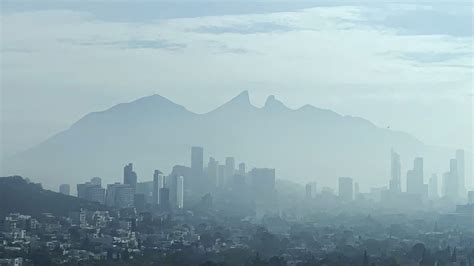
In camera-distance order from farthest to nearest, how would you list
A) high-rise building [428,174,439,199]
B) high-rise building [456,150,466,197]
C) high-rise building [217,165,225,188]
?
high-rise building [428,174,439,199]
high-rise building [456,150,466,197]
high-rise building [217,165,225,188]

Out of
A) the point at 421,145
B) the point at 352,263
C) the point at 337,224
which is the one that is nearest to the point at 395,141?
the point at 421,145

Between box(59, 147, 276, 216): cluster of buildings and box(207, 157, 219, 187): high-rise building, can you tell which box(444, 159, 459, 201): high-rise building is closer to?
box(59, 147, 276, 216): cluster of buildings

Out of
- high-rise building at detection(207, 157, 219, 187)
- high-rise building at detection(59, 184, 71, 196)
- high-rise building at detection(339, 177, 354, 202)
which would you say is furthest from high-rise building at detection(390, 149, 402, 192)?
high-rise building at detection(59, 184, 71, 196)

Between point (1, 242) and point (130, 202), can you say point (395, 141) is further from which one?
point (1, 242)

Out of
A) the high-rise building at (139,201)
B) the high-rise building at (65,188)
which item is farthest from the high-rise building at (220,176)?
the high-rise building at (139,201)

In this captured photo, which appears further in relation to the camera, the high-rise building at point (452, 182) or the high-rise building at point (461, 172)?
the high-rise building at point (461, 172)

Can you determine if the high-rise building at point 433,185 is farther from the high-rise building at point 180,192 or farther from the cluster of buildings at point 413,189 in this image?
the high-rise building at point 180,192
